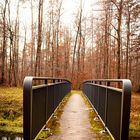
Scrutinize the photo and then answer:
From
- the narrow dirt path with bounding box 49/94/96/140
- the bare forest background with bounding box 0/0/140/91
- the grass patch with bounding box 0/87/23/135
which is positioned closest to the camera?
the narrow dirt path with bounding box 49/94/96/140

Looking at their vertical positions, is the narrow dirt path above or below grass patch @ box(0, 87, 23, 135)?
above

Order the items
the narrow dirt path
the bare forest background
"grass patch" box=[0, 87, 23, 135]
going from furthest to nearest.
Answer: the bare forest background → "grass patch" box=[0, 87, 23, 135] → the narrow dirt path

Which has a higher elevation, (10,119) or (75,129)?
(75,129)

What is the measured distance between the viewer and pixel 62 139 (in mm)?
6570

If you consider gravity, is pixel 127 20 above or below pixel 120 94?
above

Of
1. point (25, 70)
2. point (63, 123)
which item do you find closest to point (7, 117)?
point (63, 123)

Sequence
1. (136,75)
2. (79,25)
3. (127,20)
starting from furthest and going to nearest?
(136,75), (79,25), (127,20)

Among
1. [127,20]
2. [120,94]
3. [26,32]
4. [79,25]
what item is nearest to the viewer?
[120,94]

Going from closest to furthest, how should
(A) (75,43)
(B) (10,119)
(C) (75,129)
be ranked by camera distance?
(C) (75,129) → (B) (10,119) → (A) (75,43)

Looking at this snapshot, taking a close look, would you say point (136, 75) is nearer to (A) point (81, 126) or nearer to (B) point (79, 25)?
(B) point (79, 25)

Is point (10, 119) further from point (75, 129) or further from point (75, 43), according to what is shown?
point (75, 43)

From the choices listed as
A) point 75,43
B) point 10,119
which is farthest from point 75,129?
point 75,43

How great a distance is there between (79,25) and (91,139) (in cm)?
3731

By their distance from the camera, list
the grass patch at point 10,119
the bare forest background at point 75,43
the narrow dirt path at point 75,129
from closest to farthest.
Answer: the narrow dirt path at point 75,129, the grass patch at point 10,119, the bare forest background at point 75,43
